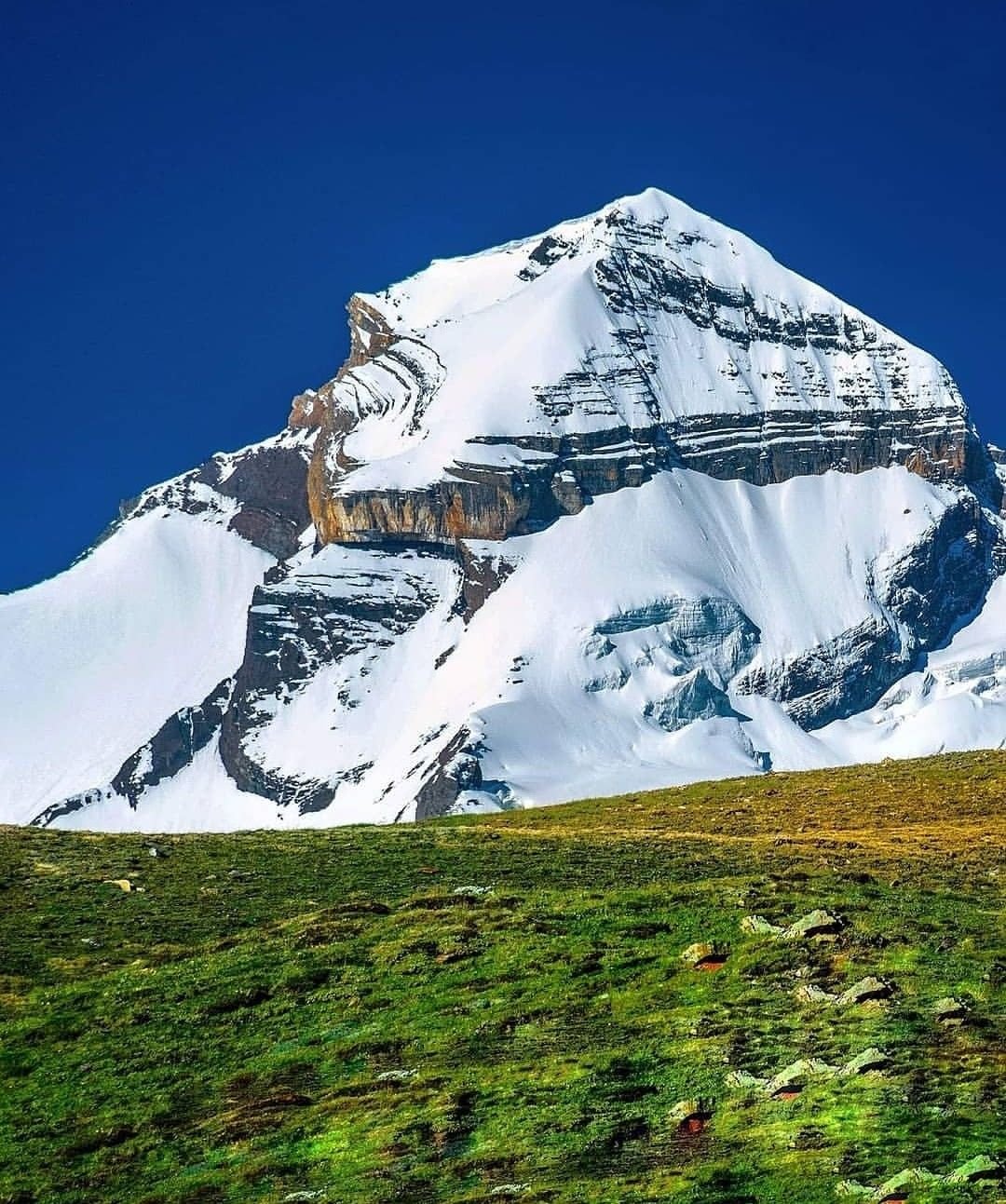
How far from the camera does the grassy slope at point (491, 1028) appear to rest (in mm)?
30328

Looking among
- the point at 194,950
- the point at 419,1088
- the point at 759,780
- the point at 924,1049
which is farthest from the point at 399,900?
the point at 759,780

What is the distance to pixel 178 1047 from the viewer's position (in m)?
40.9

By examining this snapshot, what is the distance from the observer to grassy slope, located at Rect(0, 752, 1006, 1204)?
3033cm

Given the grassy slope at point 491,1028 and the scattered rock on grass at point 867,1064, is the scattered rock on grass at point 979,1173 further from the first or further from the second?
the scattered rock on grass at point 867,1064

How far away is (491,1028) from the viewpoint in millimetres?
38469

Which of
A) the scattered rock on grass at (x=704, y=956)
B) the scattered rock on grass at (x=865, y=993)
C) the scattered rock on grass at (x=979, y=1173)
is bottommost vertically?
the scattered rock on grass at (x=979, y=1173)

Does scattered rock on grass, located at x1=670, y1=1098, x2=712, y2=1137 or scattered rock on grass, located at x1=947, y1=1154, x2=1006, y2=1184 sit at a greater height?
scattered rock on grass, located at x1=670, y1=1098, x2=712, y2=1137

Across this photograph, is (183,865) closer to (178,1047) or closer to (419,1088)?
(178,1047)

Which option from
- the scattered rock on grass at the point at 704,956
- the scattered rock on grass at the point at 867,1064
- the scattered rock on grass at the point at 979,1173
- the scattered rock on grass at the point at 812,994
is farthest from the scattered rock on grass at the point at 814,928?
the scattered rock on grass at the point at 979,1173

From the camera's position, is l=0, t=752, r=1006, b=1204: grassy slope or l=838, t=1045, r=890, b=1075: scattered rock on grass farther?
l=838, t=1045, r=890, b=1075: scattered rock on grass

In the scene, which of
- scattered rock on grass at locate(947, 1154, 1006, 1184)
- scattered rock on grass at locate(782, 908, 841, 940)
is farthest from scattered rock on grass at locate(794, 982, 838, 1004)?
scattered rock on grass at locate(947, 1154, 1006, 1184)

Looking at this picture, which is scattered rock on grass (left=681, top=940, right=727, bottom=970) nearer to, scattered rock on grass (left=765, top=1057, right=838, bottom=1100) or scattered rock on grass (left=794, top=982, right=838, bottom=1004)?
scattered rock on grass (left=794, top=982, right=838, bottom=1004)

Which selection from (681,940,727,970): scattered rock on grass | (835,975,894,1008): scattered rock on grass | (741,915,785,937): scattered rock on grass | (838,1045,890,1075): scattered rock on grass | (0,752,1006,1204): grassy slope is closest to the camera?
(0,752,1006,1204): grassy slope

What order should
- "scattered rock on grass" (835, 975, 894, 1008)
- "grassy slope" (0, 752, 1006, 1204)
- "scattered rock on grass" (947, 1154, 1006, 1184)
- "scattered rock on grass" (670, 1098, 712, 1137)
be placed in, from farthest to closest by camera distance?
1. "scattered rock on grass" (835, 975, 894, 1008)
2. "scattered rock on grass" (670, 1098, 712, 1137)
3. "grassy slope" (0, 752, 1006, 1204)
4. "scattered rock on grass" (947, 1154, 1006, 1184)
